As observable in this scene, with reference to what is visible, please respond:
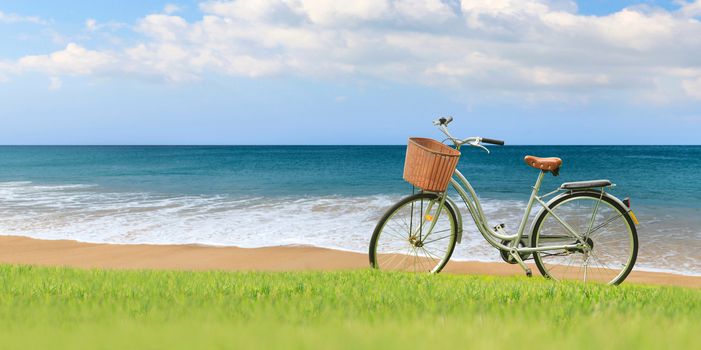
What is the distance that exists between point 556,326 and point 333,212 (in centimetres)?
1401

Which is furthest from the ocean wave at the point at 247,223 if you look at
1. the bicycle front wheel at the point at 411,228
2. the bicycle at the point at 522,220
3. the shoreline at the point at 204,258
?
the bicycle front wheel at the point at 411,228

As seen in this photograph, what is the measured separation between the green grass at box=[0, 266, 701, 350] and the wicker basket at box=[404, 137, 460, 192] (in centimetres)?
93

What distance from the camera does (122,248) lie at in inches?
448

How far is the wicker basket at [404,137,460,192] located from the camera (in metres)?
5.64

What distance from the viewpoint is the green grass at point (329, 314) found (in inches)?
106

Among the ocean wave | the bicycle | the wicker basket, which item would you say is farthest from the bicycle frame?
the ocean wave

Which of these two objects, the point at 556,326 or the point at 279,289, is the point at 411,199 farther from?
the point at 556,326

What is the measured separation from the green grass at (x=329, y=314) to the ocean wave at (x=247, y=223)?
5563mm

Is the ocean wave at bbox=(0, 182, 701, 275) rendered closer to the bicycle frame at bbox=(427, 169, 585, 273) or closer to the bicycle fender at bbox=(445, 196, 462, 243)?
the bicycle frame at bbox=(427, 169, 585, 273)

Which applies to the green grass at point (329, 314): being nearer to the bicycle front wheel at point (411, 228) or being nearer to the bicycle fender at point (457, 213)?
the bicycle front wheel at point (411, 228)

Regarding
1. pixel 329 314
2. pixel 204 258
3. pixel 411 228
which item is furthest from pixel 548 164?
pixel 204 258

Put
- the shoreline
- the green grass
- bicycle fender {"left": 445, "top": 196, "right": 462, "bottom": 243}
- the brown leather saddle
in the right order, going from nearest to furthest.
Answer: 1. the green grass
2. the brown leather saddle
3. bicycle fender {"left": 445, "top": 196, "right": 462, "bottom": 243}
4. the shoreline

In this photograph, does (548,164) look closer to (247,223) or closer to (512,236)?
(512,236)

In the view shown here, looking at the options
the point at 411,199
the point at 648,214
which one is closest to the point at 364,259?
the point at 411,199
